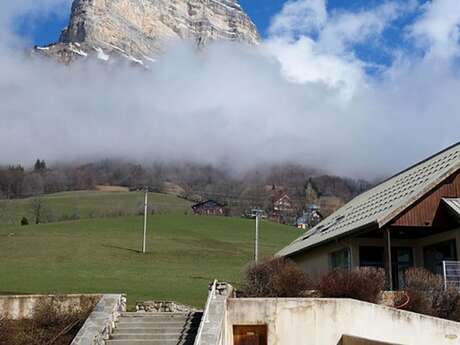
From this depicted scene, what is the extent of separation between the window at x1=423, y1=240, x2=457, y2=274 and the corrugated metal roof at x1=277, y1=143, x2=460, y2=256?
2519 millimetres

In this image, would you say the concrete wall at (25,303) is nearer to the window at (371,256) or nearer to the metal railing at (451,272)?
the metal railing at (451,272)

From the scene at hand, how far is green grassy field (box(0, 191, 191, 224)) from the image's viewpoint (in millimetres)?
114688

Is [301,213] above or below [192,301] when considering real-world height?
above

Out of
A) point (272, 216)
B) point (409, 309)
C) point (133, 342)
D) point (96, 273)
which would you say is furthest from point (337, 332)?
point (272, 216)

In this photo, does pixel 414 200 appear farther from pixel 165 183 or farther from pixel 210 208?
pixel 165 183

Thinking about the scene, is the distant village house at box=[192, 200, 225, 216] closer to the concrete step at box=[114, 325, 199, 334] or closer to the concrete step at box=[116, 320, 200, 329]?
the concrete step at box=[116, 320, 200, 329]

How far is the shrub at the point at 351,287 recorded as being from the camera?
2081cm

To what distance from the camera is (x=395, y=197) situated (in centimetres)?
2742

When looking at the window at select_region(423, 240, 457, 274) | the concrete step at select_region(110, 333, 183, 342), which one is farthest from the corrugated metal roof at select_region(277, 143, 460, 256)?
the concrete step at select_region(110, 333, 183, 342)

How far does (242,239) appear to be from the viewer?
82688 millimetres

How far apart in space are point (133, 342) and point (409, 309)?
381 inches

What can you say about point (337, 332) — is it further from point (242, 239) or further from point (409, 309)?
point (242, 239)

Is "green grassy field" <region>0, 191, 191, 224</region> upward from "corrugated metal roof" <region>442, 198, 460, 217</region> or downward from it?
upward

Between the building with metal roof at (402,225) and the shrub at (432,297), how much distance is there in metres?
2.20
